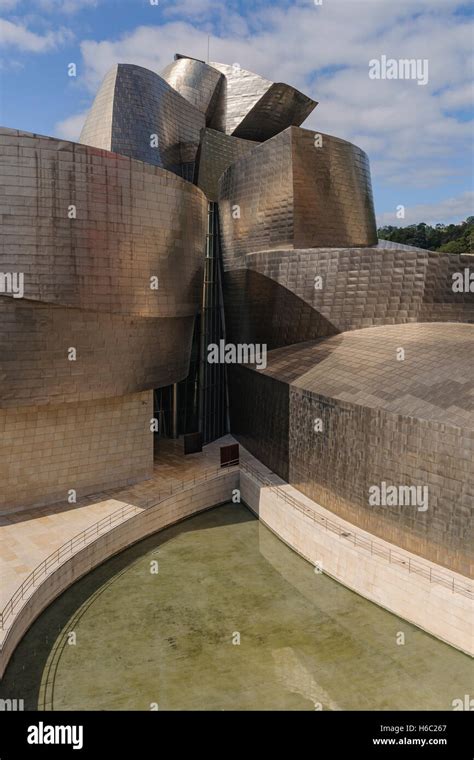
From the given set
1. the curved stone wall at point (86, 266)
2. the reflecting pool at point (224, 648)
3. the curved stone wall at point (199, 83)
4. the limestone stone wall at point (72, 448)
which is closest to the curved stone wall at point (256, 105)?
the curved stone wall at point (199, 83)

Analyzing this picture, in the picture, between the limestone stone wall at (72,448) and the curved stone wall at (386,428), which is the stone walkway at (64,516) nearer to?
the limestone stone wall at (72,448)

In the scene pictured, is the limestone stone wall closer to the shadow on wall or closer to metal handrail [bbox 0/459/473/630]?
metal handrail [bbox 0/459/473/630]

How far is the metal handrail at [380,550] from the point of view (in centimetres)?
1014

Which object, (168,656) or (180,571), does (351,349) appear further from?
(168,656)

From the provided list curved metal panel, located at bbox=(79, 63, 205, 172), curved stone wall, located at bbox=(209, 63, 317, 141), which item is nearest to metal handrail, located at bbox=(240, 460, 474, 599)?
curved metal panel, located at bbox=(79, 63, 205, 172)

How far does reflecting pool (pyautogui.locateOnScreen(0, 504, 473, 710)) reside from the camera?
882cm

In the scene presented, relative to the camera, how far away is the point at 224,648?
10.0 metres

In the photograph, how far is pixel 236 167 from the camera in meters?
20.1

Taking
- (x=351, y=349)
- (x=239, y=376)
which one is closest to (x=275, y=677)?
(x=351, y=349)

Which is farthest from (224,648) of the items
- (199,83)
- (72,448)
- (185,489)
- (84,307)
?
(199,83)

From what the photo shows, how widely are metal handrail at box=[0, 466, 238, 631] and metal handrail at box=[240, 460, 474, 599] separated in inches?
96.3

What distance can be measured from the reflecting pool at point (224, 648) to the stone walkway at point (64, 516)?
3.45ft

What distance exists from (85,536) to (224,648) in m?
4.70

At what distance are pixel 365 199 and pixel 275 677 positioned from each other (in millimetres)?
17317
